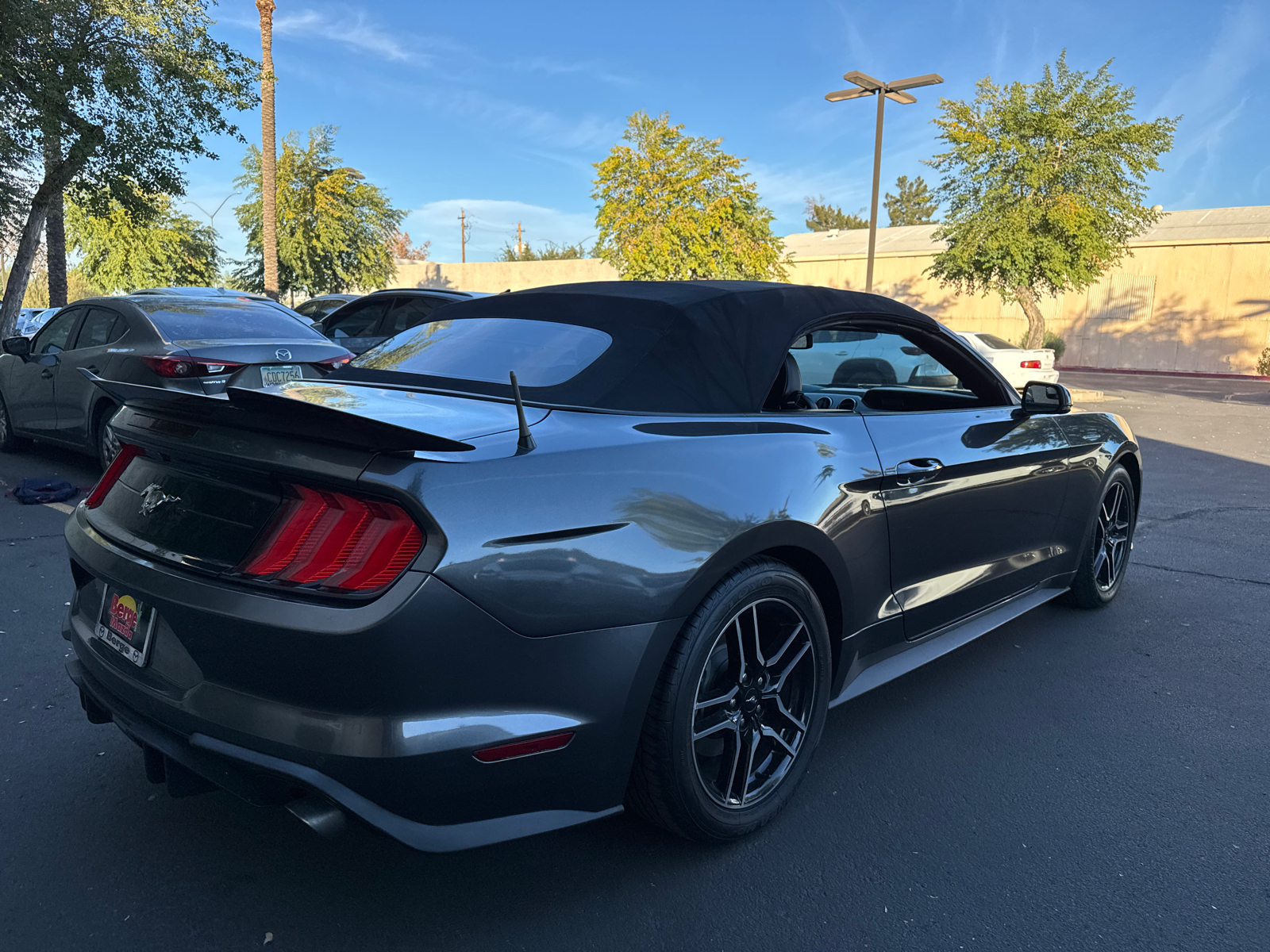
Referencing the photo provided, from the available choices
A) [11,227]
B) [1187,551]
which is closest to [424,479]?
[1187,551]

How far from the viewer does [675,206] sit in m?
28.0

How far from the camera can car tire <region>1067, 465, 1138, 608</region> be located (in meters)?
4.72

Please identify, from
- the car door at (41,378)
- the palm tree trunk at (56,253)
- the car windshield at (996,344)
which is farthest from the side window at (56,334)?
the car windshield at (996,344)

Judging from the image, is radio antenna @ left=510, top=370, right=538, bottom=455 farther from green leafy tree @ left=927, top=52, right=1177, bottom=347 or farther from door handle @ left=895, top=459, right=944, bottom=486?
green leafy tree @ left=927, top=52, right=1177, bottom=347

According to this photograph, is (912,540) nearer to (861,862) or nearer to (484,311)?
(861,862)

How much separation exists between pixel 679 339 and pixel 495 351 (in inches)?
24.6

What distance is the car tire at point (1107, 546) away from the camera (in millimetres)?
4719

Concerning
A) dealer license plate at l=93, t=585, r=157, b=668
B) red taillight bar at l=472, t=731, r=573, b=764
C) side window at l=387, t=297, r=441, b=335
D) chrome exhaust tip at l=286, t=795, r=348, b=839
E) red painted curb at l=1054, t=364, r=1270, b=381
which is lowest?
red painted curb at l=1054, t=364, r=1270, b=381

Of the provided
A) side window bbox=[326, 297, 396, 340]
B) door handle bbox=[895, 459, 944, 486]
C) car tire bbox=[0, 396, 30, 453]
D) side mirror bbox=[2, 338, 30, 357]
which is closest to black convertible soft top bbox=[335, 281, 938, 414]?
door handle bbox=[895, 459, 944, 486]

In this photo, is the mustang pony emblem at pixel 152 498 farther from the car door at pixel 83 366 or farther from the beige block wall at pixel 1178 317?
the beige block wall at pixel 1178 317

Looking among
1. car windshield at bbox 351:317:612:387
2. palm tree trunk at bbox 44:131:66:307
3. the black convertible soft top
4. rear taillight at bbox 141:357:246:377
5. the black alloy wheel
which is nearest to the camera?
the black alloy wheel

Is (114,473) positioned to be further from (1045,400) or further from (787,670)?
(1045,400)

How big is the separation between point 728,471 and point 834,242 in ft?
162

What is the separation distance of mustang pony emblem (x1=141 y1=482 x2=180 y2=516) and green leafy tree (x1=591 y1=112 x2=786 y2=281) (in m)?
25.6
